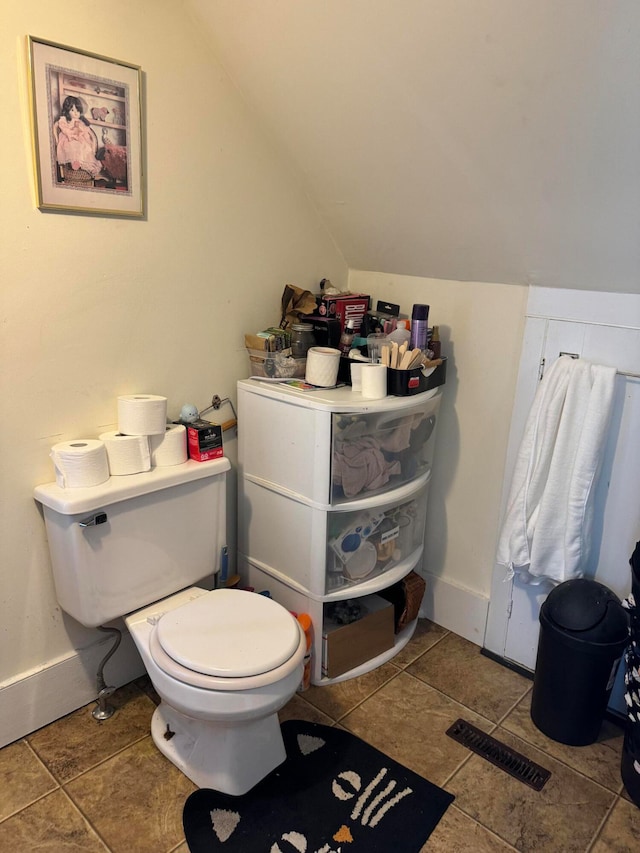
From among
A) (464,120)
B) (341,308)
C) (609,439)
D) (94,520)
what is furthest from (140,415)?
(609,439)

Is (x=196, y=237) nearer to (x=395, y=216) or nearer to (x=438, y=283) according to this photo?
(x=395, y=216)

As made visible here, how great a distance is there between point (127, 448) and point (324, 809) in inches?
41.7

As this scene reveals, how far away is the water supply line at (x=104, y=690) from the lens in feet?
6.03

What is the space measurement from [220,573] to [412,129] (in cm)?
147

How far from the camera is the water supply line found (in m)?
1.84

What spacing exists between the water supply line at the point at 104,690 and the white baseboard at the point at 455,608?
1137mm

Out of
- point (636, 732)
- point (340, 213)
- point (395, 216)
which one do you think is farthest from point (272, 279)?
point (636, 732)

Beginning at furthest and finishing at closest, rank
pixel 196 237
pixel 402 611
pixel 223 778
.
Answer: pixel 402 611 < pixel 196 237 < pixel 223 778

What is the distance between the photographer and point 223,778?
5.25 feet

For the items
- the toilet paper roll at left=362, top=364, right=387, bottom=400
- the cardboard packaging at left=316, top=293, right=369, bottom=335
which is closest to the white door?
the toilet paper roll at left=362, top=364, right=387, bottom=400

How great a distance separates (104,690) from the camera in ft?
6.07

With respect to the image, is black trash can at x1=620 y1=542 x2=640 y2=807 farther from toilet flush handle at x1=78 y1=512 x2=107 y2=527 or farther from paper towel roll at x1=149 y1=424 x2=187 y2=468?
toilet flush handle at x1=78 y1=512 x2=107 y2=527

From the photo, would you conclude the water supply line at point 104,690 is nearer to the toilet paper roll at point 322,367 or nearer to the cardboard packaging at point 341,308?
the toilet paper roll at point 322,367

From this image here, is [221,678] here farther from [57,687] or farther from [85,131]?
[85,131]
